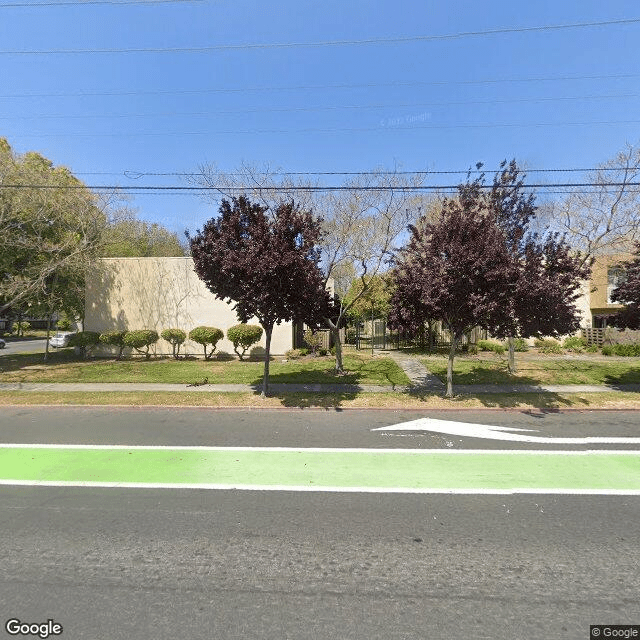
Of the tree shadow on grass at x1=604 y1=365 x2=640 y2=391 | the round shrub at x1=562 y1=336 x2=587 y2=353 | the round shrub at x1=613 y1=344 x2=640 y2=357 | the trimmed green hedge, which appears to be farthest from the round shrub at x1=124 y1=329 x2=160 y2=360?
the round shrub at x1=613 y1=344 x2=640 y2=357

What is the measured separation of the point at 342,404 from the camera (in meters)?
10.4

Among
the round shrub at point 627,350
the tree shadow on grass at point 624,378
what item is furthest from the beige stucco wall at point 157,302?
the round shrub at point 627,350

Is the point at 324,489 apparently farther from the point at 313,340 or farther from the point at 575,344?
the point at 575,344

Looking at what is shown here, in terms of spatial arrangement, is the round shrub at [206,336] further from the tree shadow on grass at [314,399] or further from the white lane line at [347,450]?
the white lane line at [347,450]

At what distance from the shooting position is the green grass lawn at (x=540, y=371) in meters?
13.4

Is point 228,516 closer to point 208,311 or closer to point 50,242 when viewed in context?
point 208,311

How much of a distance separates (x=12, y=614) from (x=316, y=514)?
8.82ft

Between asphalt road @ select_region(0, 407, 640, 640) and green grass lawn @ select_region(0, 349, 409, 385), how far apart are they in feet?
27.0

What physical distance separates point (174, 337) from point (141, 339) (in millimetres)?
1359

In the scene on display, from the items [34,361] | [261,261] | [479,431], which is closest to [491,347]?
[479,431]

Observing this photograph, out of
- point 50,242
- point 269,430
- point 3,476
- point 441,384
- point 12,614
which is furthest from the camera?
point 50,242

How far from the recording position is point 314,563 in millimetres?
3545

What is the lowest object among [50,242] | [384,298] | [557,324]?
[557,324]

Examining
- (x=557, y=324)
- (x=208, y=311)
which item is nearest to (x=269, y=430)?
(x=557, y=324)
